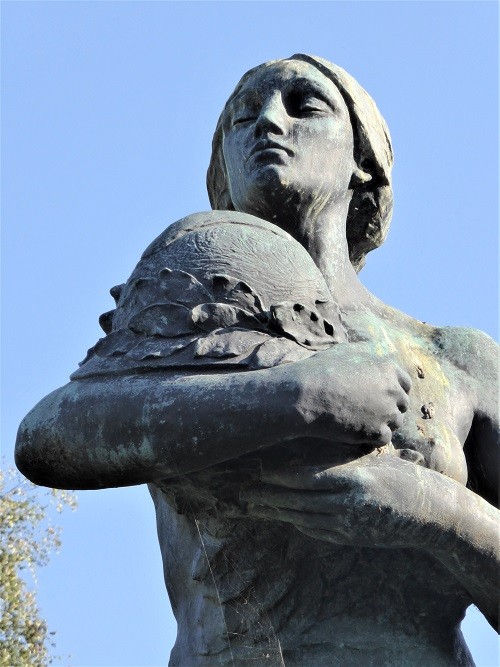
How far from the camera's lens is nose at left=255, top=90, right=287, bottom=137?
640 cm

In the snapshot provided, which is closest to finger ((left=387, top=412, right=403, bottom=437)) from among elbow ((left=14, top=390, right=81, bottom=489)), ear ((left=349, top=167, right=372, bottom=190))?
elbow ((left=14, top=390, right=81, bottom=489))

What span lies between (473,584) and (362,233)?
1.82 meters

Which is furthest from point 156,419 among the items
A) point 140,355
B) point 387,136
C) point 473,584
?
point 387,136

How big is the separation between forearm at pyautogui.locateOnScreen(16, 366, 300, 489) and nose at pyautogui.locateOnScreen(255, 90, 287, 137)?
1.49m

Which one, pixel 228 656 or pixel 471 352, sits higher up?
pixel 471 352

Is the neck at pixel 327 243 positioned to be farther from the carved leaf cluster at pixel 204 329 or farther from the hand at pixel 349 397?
the hand at pixel 349 397

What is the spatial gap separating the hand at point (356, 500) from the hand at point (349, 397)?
0.46 feet

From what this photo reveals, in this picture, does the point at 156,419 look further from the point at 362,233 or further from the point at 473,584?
the point at 362,233

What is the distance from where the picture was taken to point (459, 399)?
6.22 metres

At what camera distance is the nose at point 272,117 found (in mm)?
6398

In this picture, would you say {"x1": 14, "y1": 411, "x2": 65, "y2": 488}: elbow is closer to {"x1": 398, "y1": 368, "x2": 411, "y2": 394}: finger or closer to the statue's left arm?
the statue's left arm

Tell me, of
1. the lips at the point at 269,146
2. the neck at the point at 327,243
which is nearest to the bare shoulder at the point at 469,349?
the neck at the point at 327,243

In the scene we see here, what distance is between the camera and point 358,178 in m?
6.70

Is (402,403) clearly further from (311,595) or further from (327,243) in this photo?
(327,243)
